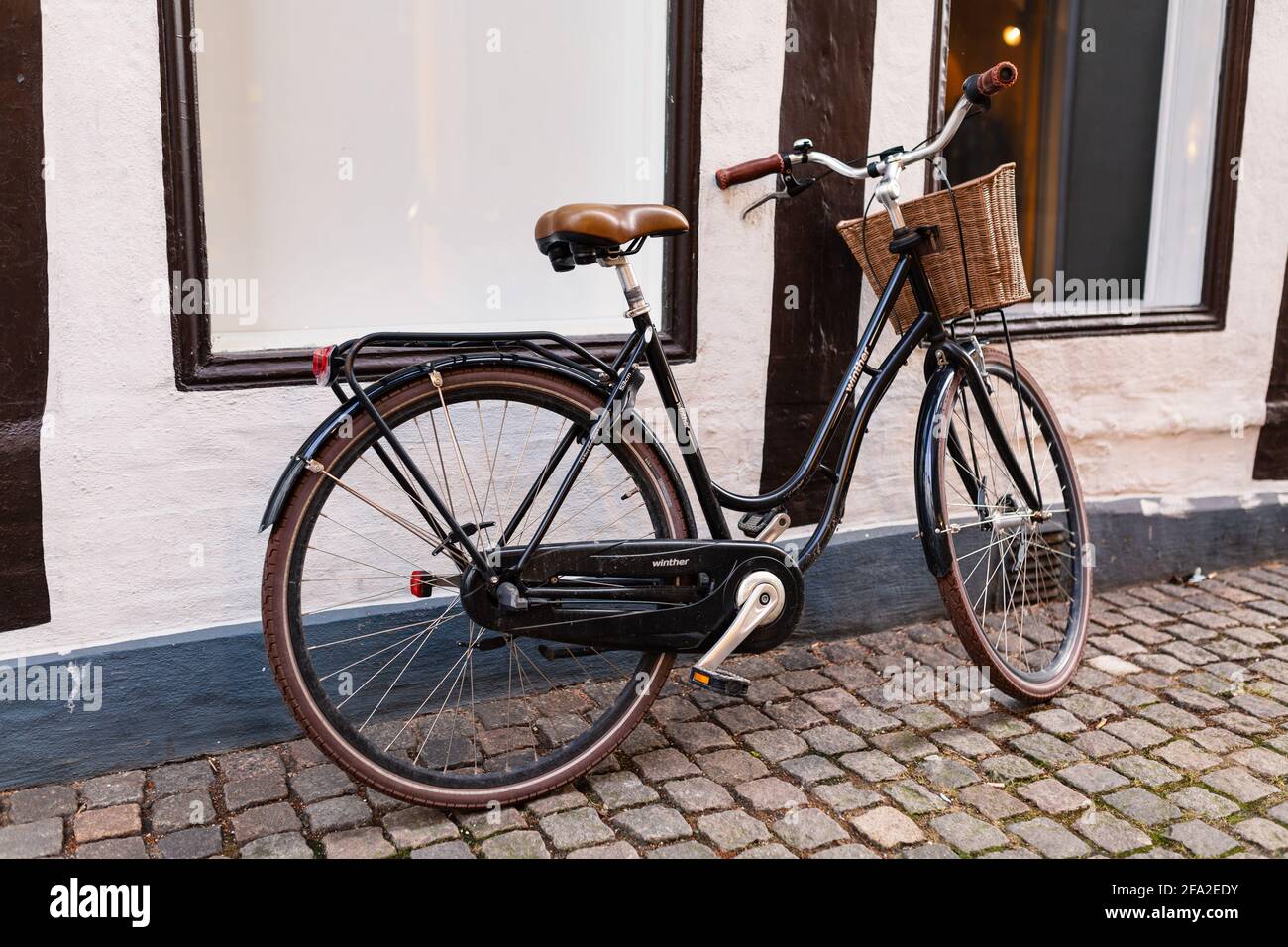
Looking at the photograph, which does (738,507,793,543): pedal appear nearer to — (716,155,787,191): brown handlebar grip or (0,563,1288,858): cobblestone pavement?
(0,563,1288,858): cobblestone pavement

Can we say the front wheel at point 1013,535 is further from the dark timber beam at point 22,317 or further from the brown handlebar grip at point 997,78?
the dark timber beam at point 22,317

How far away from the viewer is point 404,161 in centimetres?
376

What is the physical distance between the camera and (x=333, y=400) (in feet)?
11.6

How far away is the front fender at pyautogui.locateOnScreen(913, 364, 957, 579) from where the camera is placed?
11.9 feet

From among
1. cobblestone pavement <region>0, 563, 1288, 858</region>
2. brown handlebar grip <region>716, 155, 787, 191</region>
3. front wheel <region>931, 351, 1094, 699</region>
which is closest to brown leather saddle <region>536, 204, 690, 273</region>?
brown handlebar grip <region>716, 155, 787, 191</region>

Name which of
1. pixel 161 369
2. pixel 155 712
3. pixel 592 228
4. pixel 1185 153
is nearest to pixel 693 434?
pixel 592 228

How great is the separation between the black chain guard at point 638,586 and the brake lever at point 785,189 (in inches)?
44.7

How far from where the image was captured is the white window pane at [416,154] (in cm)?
353

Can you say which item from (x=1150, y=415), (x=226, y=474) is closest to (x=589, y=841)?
(x=226, y=474)

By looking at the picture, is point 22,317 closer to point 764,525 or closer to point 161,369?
point 161,369

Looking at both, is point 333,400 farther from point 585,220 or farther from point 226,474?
point 585,220

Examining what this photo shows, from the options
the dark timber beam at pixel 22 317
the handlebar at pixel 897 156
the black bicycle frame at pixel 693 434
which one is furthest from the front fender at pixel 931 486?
the dark timber beam at pixel 22 317

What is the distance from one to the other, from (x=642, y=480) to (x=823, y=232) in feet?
4.53
